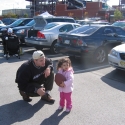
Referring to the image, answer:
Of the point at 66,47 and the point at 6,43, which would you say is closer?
the point at 66,47

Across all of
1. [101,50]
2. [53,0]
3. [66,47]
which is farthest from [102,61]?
[53,0]

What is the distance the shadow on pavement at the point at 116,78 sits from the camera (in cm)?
598

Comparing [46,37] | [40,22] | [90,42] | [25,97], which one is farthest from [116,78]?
[40,22]

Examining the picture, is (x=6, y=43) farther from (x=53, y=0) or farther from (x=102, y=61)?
(x=53, y=0)

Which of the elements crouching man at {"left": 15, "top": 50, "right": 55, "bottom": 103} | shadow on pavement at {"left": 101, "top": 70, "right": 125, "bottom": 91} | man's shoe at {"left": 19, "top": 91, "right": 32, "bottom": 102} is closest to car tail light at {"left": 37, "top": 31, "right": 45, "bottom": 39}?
shadow on pavement at {"left": 101, "top": 70, "right": 125, "bottom": 91}

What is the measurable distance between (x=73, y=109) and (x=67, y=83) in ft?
2.09

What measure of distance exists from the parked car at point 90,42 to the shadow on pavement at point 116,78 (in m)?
1.30

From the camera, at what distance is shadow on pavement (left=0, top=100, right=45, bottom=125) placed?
4059 mm

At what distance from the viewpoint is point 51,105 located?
4.69 metres

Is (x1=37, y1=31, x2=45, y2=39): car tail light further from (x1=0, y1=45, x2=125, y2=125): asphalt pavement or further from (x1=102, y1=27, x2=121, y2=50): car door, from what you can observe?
(x1=0, y1=45, x2=125, y2=125): asphalt pavement

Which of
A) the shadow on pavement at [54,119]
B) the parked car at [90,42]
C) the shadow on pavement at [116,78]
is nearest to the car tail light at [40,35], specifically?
the parked car at [90,42]

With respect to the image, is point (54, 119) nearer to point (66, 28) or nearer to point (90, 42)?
point (90, 42)

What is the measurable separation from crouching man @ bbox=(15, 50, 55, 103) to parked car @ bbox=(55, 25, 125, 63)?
3633mm

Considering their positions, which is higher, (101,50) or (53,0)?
(53,0)
